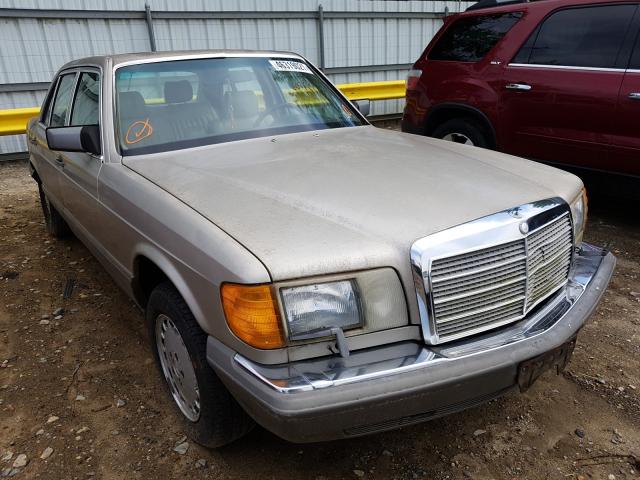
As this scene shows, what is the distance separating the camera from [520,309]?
79.4 inches

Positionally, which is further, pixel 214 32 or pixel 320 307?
pixel 214 32

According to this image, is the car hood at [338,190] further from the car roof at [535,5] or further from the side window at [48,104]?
the car roof at [535,5]

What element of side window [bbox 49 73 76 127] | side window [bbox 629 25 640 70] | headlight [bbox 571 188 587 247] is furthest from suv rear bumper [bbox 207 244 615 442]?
side window [bbox 629 25 640 70]

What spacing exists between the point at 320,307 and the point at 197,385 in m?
0.74

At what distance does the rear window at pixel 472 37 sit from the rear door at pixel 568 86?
0.37 m

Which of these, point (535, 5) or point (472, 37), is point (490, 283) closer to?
point (535, 5)

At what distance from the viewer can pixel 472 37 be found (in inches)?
211

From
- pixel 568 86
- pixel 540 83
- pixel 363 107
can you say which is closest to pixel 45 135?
pixel 363 107

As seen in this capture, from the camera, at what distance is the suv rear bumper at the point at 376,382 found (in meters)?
1.63

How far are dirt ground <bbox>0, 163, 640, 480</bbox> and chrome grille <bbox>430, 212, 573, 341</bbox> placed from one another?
714mm

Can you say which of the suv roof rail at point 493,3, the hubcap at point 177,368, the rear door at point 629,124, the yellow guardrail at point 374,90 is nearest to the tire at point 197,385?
the hubcap at point 177,368

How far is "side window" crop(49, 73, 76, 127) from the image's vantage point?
3808mm

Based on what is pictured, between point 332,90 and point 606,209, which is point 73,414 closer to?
point 332,90

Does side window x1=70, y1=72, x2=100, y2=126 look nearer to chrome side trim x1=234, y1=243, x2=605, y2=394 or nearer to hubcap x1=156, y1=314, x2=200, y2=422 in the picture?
hubcap x1=156, y1=314, x2=200, y2=422
